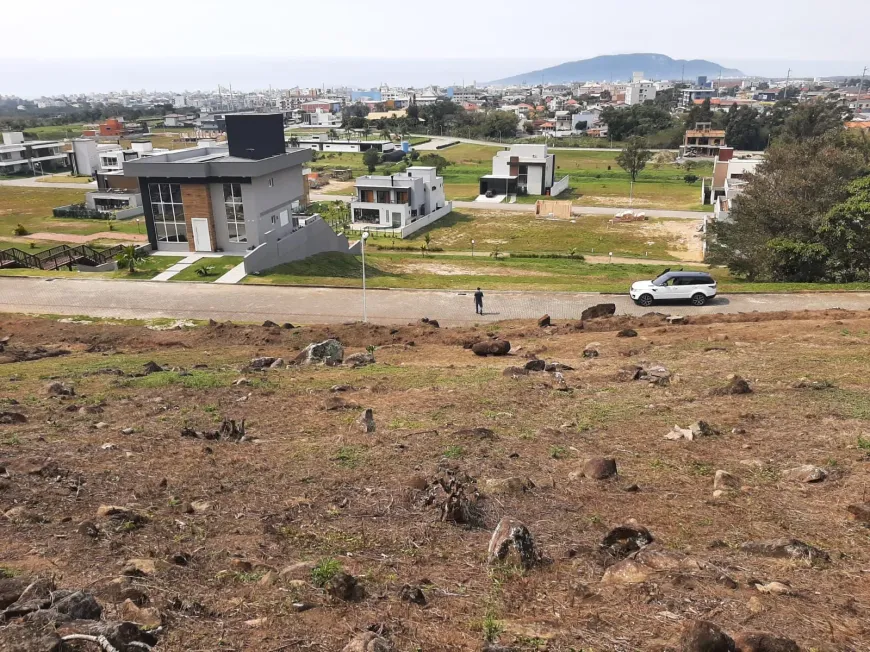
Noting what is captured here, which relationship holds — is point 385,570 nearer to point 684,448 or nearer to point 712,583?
point 712,583

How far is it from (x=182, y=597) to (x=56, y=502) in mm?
3415

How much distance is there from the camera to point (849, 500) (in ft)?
29.4

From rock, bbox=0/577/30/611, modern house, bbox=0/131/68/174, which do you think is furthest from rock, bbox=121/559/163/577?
modern house, bbox=0/131/68/174

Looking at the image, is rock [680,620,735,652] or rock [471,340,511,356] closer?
rock [680,620,735,652]

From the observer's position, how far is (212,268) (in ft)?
111

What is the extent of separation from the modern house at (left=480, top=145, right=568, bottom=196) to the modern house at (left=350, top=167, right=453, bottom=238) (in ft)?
56.5

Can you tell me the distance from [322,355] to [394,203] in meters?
46.6

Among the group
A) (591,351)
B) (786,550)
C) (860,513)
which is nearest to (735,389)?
(591,351)

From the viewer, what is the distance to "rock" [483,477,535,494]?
9477 millimetres

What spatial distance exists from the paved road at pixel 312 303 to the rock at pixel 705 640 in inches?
797

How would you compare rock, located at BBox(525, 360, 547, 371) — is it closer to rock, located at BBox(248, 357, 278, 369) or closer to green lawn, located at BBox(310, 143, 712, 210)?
rock, located at BBox(248, 357, 278, 369)

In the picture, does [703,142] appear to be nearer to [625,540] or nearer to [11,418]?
[11,418]

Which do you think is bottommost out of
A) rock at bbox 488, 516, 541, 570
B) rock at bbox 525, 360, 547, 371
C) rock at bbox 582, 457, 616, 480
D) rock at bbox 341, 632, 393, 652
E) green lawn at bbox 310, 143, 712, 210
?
green lawn at bbox 310, 143, 712, 210

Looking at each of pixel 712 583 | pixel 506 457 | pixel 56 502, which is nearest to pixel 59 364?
pixel 56 502
